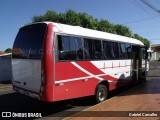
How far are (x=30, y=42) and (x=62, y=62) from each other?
1421mm

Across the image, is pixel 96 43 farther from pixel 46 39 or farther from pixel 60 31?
pixel 46 39

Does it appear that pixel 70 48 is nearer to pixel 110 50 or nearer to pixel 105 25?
pixel 110 50

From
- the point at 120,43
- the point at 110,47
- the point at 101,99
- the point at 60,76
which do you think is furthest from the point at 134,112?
the point at 120,43

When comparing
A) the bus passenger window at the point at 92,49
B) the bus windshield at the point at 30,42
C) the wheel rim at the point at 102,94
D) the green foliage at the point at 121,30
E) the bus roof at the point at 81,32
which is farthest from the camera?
the green foliage at the point at 121,30

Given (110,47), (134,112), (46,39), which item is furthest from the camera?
(110,47)

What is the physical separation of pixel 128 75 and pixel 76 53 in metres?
5.44

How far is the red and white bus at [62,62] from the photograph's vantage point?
7.46 m

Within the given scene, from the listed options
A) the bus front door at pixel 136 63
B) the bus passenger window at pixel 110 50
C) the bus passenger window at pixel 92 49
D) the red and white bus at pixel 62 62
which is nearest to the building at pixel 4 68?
the bus front door at pixel 136 63

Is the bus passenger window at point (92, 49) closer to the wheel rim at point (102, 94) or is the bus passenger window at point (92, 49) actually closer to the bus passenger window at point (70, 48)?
the bus passenger window at point (70, 48)

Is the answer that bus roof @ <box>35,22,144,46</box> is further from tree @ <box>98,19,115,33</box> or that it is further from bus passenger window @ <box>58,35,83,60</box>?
tree @ <box>98,19,115,33</box>

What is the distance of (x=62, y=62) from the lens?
784 cm

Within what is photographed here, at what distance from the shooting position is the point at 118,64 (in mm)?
11625

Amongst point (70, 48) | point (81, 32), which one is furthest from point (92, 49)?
point (70, 48)

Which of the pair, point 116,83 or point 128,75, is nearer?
point 116,83
